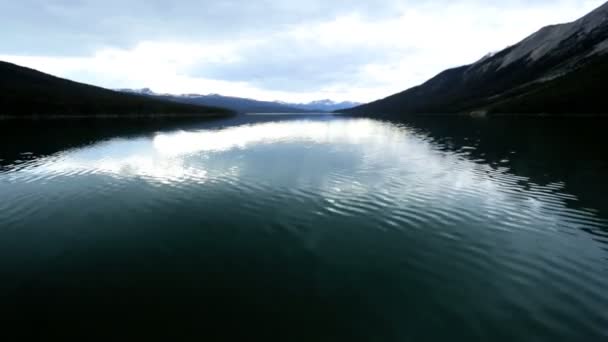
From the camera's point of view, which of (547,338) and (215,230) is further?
(215,230)

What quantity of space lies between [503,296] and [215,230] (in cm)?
1917

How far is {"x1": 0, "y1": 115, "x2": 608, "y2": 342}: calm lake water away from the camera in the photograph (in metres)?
12.2

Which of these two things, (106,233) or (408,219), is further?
(408,219)

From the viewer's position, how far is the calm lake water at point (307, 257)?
1220cm

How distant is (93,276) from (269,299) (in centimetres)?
1045

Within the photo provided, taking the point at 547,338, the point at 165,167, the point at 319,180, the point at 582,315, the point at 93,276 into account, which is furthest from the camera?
the point at 165,167

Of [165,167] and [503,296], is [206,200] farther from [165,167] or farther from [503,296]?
[503,296]

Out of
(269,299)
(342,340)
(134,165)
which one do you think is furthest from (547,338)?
(134,165)

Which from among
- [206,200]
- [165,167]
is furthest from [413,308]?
[165,167]

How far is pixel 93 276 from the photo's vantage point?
15.6 metres

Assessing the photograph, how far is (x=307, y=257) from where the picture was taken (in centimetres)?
1794

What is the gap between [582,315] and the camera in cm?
1241

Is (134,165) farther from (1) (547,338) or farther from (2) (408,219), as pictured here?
(1) (547,338)

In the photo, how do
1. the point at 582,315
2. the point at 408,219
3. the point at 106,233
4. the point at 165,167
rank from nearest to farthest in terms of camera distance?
the point at 582,315
the point at 106,233
the point at 408,219
the point at 165,167
